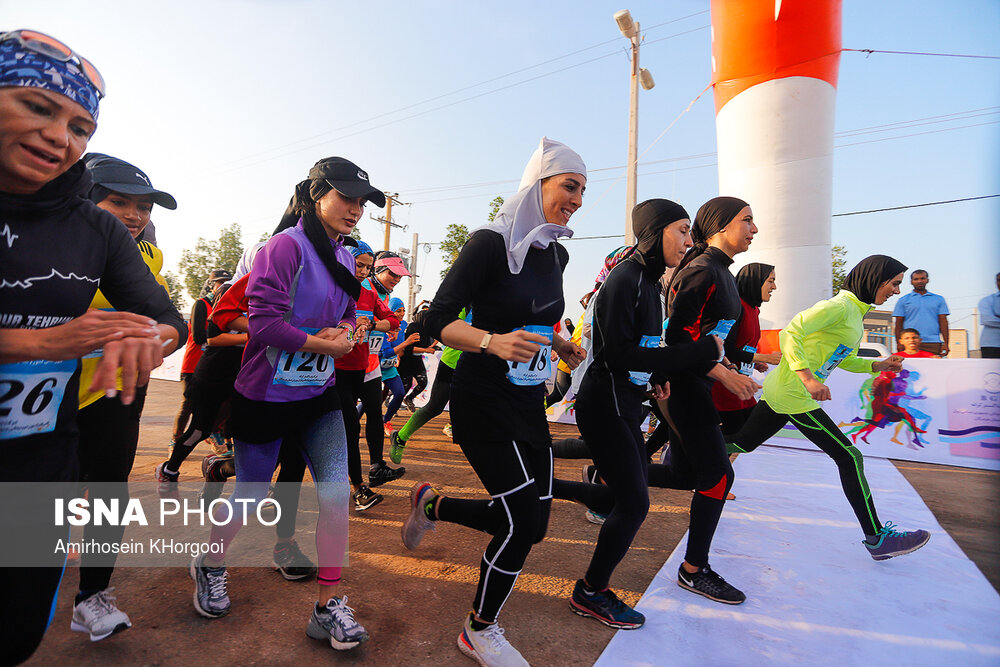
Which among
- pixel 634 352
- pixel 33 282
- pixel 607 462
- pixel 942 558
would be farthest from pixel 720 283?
pixel 33 282

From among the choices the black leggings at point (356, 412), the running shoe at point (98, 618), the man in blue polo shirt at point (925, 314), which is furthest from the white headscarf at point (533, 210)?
the man in blue polo shirt at point (925, 314)

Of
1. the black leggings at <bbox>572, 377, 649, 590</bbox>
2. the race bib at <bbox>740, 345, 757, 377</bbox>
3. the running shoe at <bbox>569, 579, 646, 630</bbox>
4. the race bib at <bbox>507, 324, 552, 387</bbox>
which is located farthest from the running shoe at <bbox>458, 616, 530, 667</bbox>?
the race bib at <bbox>740, 345, 757, 377</bbox>

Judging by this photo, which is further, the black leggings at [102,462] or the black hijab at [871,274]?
the black hijab at [871,274]

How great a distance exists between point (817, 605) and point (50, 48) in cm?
410

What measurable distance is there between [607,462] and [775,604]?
131cm

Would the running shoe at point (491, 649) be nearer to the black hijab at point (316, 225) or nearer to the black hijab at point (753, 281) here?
the black hijab at point (316, 225)

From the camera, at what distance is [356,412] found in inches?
156

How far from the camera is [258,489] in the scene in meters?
2.41

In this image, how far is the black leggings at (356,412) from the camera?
385 centimetres

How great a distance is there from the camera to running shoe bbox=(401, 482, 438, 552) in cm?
270

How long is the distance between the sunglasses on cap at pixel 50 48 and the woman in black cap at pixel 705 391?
113 inches

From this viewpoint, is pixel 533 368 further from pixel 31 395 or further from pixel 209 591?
pixel 209 591

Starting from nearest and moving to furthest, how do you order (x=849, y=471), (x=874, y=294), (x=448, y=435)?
(x=849, y=471)
(x=874, y=294)
(x=448, y=435)

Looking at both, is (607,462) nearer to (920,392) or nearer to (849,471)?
(849,471)
